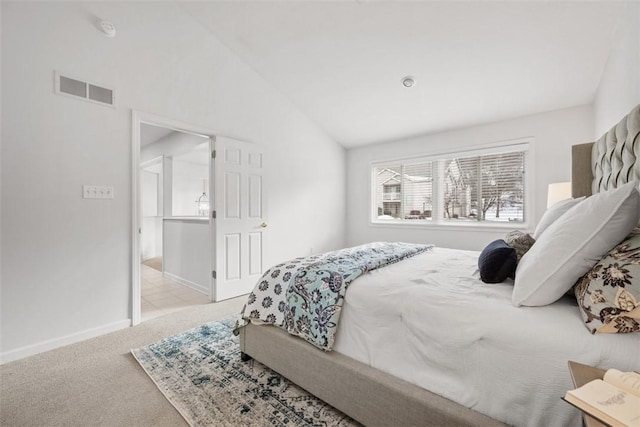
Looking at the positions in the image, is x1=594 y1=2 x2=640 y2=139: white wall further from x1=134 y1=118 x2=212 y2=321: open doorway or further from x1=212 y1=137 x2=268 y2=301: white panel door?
x1=134 y1=118 x2=212 y2=321: open doorway

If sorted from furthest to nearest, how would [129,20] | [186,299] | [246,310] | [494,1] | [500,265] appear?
[186,299] → [129,20] → [494,1] → [246,310] → [500,265]

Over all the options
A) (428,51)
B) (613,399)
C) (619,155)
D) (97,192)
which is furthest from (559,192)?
(97,192)

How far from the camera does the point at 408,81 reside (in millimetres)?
3371

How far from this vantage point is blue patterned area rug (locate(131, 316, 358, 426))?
1469mm

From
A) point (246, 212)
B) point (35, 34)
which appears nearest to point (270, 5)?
point (35, 34)

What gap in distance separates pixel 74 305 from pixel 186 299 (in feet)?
3.92

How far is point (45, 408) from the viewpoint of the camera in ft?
5.14

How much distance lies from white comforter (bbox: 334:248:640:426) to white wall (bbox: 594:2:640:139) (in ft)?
5.21

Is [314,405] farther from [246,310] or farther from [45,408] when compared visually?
[45,408]

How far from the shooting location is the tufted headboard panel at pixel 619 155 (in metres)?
1.48

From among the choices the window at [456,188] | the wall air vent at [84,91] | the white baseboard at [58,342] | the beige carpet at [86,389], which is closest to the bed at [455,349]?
the beige carpet at [86,389]

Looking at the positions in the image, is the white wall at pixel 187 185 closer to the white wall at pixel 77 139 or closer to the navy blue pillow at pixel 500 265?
the white wall at pixel 77 139

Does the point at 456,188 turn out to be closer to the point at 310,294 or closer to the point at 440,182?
the point at 440,182

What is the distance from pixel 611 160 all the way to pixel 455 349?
1817 millimetres
